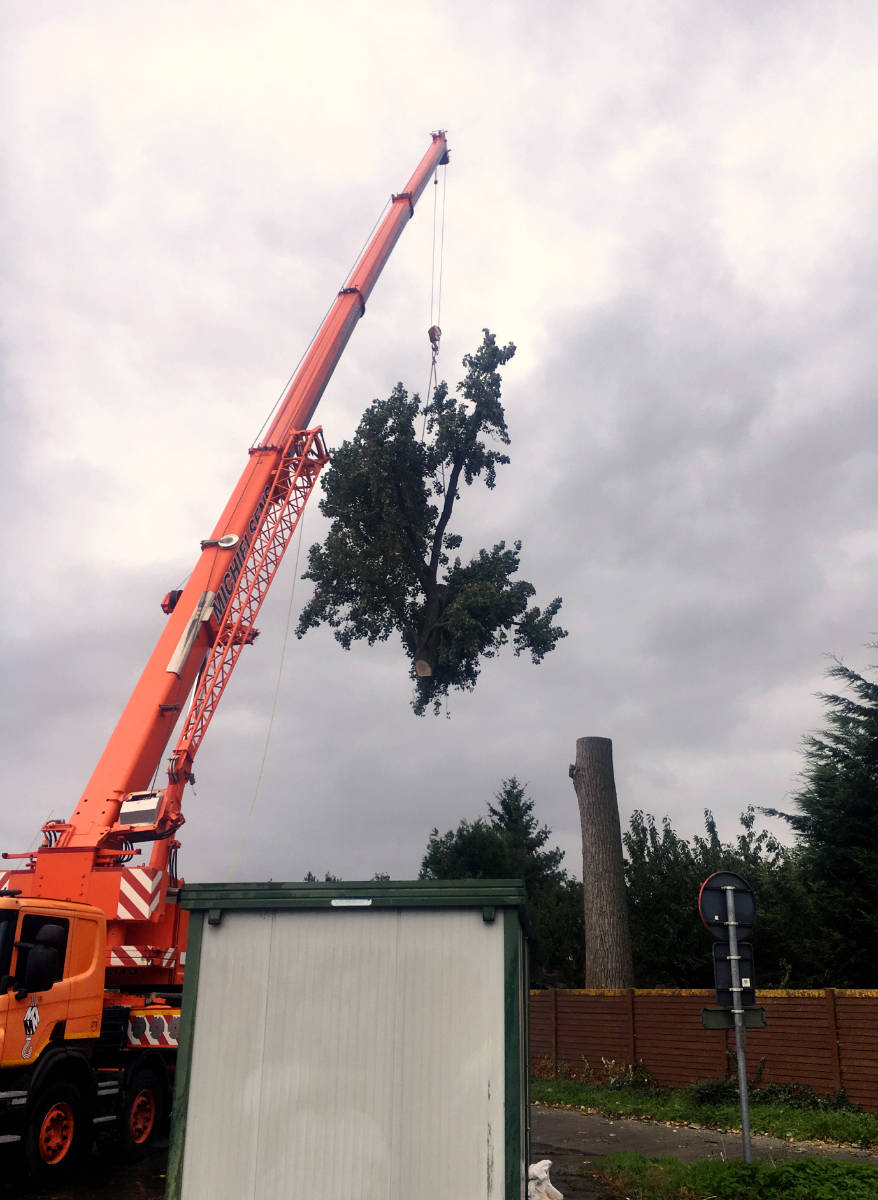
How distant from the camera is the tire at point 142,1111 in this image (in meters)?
12.3

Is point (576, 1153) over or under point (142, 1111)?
under

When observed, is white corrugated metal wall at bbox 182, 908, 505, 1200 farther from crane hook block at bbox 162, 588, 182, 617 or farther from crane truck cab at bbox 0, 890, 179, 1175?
crane hook block at bbox 162, 588, 182, 617

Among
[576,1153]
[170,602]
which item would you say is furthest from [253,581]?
[576,1153]

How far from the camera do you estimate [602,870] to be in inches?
835

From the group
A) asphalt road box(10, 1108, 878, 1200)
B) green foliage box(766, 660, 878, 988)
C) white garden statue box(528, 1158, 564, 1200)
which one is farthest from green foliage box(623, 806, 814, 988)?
white garden statue box(528, 1158, 564, 1200)

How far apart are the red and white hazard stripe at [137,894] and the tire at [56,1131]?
2.41 meters

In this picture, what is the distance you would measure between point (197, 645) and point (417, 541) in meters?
8.88

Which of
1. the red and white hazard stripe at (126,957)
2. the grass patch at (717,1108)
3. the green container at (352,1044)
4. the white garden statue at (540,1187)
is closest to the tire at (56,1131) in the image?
the red and white hazard stripe at (126,957)

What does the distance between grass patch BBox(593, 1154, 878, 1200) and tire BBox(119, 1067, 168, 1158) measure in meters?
6.01

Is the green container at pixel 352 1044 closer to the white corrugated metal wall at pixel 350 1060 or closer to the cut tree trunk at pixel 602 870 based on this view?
the white corrugated metal wall at pixel 350 1060

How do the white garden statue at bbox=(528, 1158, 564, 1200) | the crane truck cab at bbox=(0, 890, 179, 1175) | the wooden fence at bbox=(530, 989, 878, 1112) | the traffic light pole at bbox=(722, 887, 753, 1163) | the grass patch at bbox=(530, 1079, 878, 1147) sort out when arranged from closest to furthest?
1. the white garden statue at bbox=(528, 1158, 564, 1200)
2. the traffic light pole at bbox=(722, 887, 753, 1163)
3. the crane truck cab at bbox=(0, 890, 179, 1175)
4. the grass patch at bbox=(530, 1079, 878, 1147)
5. the wooden fence at bbox=(530, 989, 878, 1112)

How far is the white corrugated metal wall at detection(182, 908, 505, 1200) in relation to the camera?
7.24 meters

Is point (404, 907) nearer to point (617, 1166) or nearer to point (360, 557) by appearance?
point (617, 1166)

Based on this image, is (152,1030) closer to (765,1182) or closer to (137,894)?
(137,894)
